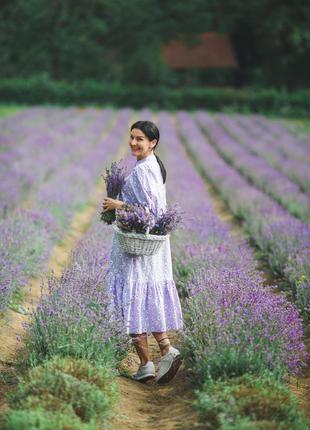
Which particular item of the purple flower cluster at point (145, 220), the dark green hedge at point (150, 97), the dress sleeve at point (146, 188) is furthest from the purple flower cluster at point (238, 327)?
the dark green hedge at point (150, 97)

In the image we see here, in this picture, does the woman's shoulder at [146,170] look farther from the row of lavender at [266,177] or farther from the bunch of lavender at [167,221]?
the row of lavender at [266,177]

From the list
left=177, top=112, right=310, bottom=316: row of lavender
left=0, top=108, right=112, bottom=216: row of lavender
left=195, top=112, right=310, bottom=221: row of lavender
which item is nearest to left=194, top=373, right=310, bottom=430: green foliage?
left=177, top=112, right=310, bottom=316: row of lavender

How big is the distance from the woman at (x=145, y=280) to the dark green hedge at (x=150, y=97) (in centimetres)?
2784

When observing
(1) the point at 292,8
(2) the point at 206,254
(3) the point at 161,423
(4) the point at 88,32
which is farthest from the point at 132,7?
(3) the point at 161,423

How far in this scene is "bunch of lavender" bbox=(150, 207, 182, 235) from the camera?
4.16 meters

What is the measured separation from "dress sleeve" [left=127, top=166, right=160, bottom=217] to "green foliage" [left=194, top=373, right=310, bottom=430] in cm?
126

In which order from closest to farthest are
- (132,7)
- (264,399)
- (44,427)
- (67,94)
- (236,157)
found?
(44,427) < (264,399) < (236,157) < (67,94) < (132,7)

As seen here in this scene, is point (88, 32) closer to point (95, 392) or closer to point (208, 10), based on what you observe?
point (208, 10)

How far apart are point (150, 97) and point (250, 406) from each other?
29.8m

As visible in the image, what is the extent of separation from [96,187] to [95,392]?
29.9ft

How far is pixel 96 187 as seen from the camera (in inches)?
484

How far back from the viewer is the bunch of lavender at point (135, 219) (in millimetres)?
4062

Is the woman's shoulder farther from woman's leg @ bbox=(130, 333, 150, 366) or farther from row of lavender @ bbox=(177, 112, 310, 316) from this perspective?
row of lavender @ bbox=(177, 112, 310, 316)

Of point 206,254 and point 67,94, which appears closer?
point 206,254
